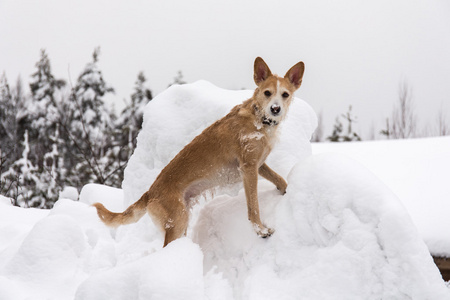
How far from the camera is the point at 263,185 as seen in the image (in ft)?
11.2

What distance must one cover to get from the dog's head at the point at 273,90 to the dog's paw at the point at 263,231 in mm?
838

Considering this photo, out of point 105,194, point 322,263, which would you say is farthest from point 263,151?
point 105,194

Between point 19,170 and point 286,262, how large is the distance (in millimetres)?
11412

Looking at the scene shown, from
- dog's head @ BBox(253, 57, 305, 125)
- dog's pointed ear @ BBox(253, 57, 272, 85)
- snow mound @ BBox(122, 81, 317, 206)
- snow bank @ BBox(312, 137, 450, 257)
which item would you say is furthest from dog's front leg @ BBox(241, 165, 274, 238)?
snow bank @ BBox(312, 137, 450, 257)

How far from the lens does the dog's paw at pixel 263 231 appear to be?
9.44 feet

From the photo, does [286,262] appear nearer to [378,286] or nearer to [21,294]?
[378,286]

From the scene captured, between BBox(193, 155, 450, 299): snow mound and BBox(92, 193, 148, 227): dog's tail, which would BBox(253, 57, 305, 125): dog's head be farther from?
BBox(92, 193, 148, 227): dog's tail

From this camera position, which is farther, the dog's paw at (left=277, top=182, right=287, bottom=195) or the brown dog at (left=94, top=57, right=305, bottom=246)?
the dog's paw at (left=277, top=182, right=287, bottom=195)

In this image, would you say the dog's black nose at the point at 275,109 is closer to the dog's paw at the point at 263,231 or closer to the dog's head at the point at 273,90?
the dog's head at the point at 273,90

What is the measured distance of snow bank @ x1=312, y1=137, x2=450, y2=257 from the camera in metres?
4.25

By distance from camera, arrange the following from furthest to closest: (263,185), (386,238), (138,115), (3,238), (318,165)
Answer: (138,115), (3,238), (263,185), (318,165), (386,238)

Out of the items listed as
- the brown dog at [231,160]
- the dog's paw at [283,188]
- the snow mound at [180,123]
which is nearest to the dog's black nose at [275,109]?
the brown dog at [231,160]

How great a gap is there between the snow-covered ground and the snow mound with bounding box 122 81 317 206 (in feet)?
0.06

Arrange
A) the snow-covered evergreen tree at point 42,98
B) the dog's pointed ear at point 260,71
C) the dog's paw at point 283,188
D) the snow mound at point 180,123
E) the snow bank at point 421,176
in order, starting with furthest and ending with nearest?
the snow-covered evergreen tree at point 42,98, the snow bank at point 421,176, the snow mound at point 180,123, the dog's paw at point 283,188, the dog's pointed ear at point 260,71
